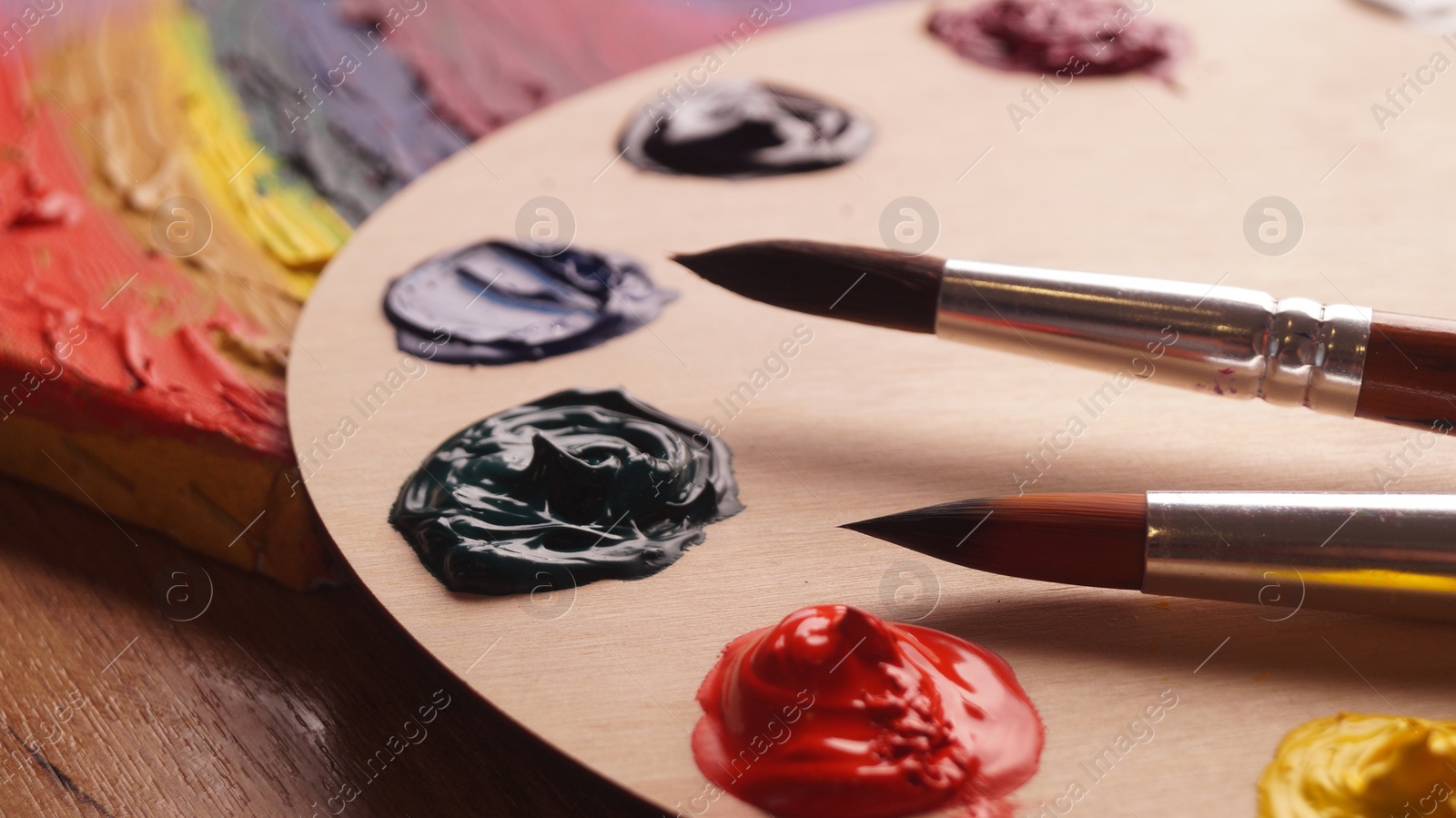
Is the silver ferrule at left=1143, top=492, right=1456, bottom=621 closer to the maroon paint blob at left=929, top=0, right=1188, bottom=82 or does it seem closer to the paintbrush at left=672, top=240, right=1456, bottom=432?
the paintbrush at left=672, top=240, right=1456, bottom=432

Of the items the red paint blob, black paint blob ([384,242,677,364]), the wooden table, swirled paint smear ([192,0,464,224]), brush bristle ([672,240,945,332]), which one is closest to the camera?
the red paint blob

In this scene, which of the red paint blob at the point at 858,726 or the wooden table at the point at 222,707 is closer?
the red paint blob at the point at 858,726

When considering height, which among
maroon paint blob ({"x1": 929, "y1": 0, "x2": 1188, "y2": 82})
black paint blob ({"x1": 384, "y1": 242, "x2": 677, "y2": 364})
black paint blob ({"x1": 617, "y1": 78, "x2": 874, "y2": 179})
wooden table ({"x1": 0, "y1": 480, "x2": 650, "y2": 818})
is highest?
maroon paint blob ({"x1": 929, "y1": 0, "x2": 1188, "y2": 82})

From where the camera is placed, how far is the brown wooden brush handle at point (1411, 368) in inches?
35.5

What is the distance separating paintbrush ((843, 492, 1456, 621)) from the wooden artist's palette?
5 cm

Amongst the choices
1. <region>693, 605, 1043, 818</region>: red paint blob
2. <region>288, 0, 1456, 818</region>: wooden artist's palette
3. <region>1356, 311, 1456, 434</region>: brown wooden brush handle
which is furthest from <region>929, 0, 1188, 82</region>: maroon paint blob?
<region>693, 605, 1043, 818</region>: red paint blob

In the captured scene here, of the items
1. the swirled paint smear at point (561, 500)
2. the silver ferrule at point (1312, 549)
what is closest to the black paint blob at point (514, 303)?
the swirled paint smear at point (561, 500)

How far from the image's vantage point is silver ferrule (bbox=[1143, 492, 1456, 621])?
0.80 metres

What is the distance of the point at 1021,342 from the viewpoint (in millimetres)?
1024

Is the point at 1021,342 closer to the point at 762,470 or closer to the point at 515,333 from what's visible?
the point at 762,470

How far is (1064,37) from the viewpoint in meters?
1.71

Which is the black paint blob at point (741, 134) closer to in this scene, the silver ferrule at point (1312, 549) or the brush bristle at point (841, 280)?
the brush bristle at point (841, 280)

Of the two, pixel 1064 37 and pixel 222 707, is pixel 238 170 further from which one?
pixel 1064 37

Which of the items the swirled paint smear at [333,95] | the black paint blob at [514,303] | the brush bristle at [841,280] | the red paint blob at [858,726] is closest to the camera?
the red paint blob at [858,726]
